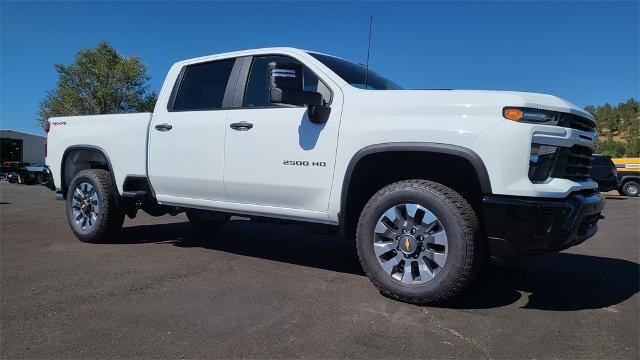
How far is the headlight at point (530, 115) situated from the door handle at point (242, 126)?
220 cm

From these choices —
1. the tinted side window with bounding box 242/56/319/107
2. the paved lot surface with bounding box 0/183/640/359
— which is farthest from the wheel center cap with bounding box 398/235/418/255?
the tinted side window with bounding box 242/56/319/107

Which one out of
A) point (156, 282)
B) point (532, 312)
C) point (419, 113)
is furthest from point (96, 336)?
point (532, 312)

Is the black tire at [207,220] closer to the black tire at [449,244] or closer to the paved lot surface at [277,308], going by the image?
the paved lot surface at [277,308]

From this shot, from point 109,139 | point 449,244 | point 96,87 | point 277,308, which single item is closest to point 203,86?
point 109,139

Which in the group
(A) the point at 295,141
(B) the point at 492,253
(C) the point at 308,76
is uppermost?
(C) the point at 308,76

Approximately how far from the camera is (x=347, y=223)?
12.4ft

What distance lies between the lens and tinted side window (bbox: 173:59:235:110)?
15.4 feet

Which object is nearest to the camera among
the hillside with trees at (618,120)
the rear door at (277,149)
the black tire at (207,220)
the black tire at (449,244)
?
the black tire at (449,244)

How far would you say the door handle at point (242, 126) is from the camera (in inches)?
165

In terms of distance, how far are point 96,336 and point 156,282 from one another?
3.75ft

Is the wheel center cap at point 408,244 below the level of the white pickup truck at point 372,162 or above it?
below

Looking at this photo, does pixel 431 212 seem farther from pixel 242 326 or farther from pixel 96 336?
pixel 96 336

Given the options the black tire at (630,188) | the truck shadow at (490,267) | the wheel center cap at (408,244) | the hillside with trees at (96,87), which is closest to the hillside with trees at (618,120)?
the black tire at (630,188)

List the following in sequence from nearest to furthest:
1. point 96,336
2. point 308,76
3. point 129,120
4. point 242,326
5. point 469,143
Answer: point 96,336 < point 242,326 < point 469,143 < point 308,76 < point 129,120
